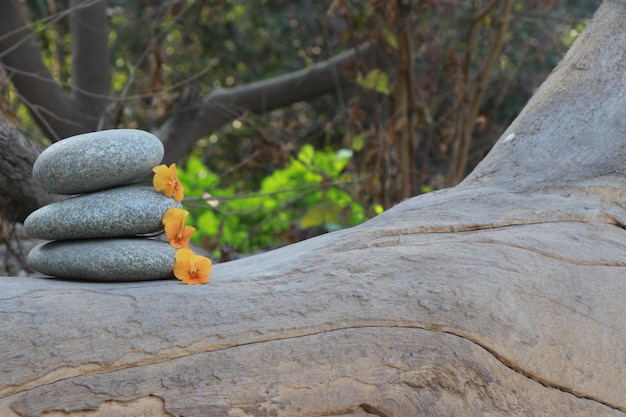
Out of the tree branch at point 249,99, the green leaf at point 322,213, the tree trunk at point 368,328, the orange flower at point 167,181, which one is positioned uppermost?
the tree branch at point 249,99

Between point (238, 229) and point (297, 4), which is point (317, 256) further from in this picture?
point (297, 4)

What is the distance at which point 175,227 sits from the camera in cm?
207

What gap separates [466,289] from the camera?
2014mm

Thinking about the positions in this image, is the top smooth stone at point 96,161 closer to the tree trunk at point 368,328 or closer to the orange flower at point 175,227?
the orange flower at point 175,227

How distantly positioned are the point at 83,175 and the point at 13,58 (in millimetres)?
2435

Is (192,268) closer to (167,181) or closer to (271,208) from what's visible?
(167,181)

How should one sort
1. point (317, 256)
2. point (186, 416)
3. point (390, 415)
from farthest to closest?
1. point (317, 256)
2. point (390, 415)
3. point (186, 416)

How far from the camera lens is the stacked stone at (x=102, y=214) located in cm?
202

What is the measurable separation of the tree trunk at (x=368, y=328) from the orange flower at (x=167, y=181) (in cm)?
24

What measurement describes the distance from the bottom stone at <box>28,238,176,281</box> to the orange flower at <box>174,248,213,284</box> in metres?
0.03

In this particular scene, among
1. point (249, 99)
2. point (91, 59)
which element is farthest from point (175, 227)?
point (249, 99)

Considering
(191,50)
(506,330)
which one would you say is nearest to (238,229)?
(191,50)

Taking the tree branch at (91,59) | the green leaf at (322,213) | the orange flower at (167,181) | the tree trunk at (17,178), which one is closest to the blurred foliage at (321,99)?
the green leaf at (322,213)

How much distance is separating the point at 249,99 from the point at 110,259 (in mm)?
3223
